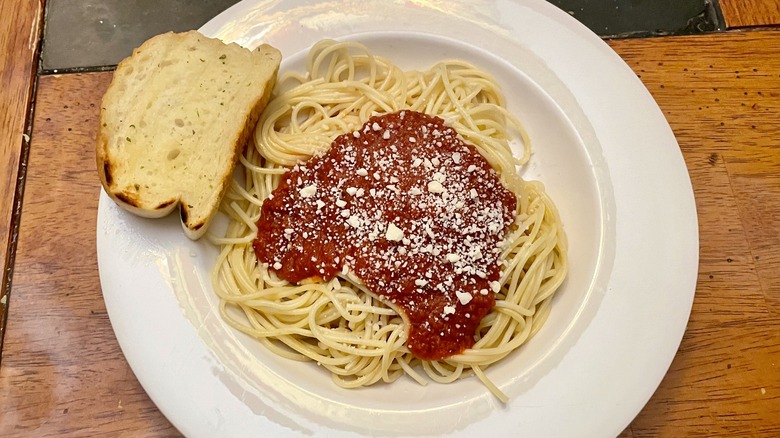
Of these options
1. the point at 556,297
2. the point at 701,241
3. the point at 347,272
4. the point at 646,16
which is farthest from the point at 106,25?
the point at 701,241

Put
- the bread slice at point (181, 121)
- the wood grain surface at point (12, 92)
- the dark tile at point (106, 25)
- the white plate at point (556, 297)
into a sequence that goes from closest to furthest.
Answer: the white plate at point (556, 297)
the bread slice at point (181, 121)
the wood grain surface at point (12, 92)
the dark tile at point (106, 25)

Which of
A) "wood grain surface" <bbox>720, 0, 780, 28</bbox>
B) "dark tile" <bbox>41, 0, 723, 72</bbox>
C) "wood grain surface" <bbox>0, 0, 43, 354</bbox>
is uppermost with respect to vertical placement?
"wood grain surface" <bbox>720, 0, 780, 28</bbox>

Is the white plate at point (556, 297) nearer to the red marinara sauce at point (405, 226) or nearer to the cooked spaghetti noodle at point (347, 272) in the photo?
the cooked spaghetti noodle at point (347, 272)

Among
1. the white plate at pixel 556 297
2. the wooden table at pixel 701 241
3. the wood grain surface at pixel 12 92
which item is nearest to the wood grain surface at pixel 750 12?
the wooden table at pixel 701 241

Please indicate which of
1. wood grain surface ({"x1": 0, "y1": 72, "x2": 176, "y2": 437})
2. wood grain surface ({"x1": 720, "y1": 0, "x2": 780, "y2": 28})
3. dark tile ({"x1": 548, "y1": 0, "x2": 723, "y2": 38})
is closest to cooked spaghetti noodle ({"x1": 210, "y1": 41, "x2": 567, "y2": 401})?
wood grain surface ({"x1": 0, "y1": 72, "x2": 176, "y2": 437})

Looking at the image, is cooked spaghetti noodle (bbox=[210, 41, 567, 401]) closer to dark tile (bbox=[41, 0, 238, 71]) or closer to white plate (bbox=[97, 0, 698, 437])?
white plate (bbox=[97, 0, 698, 437])
